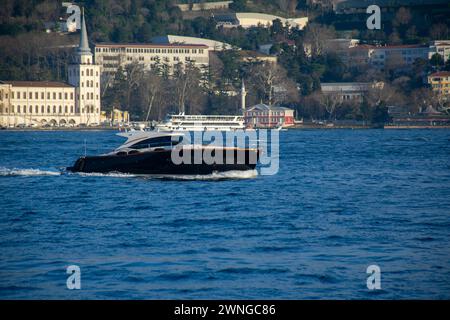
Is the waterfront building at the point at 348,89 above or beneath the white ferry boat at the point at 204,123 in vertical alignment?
above

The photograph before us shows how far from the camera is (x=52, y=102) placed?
16588cm

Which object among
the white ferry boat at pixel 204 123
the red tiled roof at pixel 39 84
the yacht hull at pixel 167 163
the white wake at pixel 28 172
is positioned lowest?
the white ferry boat at pixel 204 123

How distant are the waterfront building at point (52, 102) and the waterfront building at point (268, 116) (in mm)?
20888

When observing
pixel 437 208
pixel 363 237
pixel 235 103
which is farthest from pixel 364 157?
pixel 235 103

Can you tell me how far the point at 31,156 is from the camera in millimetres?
75250

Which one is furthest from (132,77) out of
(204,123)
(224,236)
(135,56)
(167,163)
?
(224,236)

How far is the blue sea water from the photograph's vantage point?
2702cm

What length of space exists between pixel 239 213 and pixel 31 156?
37.6 m

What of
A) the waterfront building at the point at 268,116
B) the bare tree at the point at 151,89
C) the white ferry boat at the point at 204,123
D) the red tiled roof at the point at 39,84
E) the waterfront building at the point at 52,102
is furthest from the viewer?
the bare tree at the point at 151,89

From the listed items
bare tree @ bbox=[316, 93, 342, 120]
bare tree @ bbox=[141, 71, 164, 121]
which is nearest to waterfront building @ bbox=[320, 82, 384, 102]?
bare tree @ bbox=[316, 93, 342, 120]

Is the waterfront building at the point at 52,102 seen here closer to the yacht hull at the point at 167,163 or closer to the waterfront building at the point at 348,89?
the waterfront building at the point at 348,89

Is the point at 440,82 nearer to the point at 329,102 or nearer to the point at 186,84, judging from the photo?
the point at 329,102

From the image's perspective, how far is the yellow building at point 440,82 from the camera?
180 m

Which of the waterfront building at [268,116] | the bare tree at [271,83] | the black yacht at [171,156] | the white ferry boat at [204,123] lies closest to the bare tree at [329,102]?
the waterfront building at [268,116]
